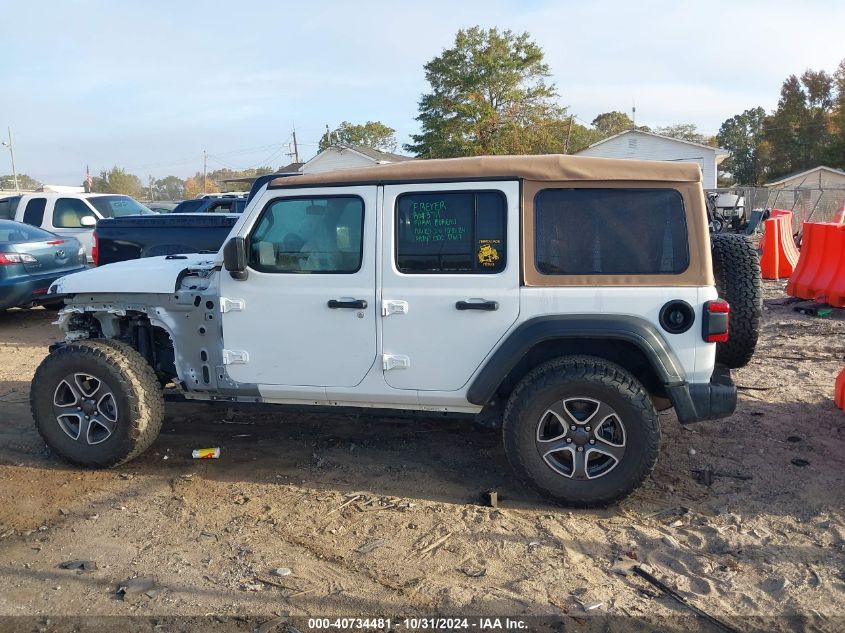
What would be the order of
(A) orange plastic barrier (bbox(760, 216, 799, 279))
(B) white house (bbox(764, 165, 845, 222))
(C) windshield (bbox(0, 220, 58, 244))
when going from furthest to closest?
(B) white house (bbox(764, 165, 845, 222)) < (A) orange plastic barrier (bbox(760, 216, 799, 279)) < (C) windshield (bbox(0, 220, 58, 244))

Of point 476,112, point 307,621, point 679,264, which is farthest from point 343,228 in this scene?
point 476,112

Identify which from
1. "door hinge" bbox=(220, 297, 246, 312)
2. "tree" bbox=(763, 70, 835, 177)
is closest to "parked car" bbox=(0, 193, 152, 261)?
"door hinge" bbox=(220, 297, 246, 312)

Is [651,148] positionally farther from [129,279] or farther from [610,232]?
[129,279]

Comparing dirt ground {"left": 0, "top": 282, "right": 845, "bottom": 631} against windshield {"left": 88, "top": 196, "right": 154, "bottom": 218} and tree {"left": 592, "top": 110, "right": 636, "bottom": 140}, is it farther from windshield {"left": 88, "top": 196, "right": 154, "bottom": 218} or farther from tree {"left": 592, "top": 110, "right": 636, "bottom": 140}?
tree {"left": 592, "top": 110, "right": 636, "bottom": 140}

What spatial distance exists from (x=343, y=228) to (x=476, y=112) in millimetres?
31880

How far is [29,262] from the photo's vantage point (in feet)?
30.4

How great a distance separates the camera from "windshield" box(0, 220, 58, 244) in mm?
9344

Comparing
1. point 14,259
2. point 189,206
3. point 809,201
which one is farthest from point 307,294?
point 809,201

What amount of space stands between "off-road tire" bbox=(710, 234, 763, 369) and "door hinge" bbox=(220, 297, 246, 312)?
3079 millimetres

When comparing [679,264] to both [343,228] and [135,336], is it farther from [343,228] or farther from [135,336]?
[135,336]

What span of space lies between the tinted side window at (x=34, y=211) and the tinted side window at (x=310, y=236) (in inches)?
364

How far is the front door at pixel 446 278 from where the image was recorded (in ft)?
13.7

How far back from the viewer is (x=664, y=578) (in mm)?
3467

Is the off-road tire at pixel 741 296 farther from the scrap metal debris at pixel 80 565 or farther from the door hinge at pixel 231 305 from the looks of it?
the scrap metal debris at pixel 80 565
